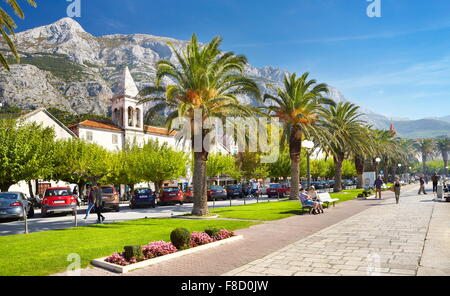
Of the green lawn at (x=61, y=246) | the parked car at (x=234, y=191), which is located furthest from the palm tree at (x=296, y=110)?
the green lawn at (x=61, y=246)

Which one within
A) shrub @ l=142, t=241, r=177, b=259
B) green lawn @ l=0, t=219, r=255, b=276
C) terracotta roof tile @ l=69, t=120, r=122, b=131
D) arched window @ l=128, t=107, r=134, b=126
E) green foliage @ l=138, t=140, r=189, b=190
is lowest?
green lawn @ l=0, t=219, r=255, b=276

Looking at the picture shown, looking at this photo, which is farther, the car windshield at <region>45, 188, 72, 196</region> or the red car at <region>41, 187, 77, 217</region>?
the car windshield at <region>45, 188, 72, 196</region>

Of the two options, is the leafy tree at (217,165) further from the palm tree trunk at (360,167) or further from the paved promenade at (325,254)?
the paved promenade at (325,254)

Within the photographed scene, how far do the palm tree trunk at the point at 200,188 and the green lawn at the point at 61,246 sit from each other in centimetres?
402

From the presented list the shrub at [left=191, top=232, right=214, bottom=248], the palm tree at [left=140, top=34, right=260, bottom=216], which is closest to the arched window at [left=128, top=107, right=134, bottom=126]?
the palm tree at [left=140, top=34, right=260, bottom=216]

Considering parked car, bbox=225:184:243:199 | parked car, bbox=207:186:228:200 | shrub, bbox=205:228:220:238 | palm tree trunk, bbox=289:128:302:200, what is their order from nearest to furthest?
shrub, bbox=205:228:220:238 → palm tree trunk, bbox=289:128:302:200 → parked car, bbox=207:186:228:200 → parked car, bbox=225:184:243:199

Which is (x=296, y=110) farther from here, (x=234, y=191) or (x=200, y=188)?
(x=234, y=191)

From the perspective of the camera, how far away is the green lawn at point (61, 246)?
6844mm

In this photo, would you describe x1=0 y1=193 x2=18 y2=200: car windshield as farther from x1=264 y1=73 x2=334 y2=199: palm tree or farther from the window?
the window

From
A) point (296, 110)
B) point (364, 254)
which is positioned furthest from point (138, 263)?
point (296, 110)

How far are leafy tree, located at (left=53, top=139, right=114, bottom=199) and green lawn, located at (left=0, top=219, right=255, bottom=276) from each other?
24697 millimetres

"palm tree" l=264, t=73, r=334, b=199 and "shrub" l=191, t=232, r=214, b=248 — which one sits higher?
"palm tree" l=264, t=73, r=334, b=199

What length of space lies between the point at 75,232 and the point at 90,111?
108252mm

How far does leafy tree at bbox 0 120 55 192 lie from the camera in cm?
2692
